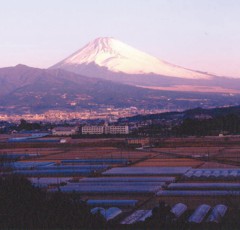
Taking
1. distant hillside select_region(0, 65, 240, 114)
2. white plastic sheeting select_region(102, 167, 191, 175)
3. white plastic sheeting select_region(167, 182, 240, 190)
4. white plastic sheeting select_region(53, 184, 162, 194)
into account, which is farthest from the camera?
distant hillside select_region(0, 65, 240, 114)

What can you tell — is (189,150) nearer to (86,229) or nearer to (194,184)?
(194,184)

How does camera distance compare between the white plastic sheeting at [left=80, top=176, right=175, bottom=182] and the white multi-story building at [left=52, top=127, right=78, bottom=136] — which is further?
the white multi-story building at [left=52, top=127, right=78, bottom=136]

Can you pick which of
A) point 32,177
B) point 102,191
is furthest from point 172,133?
point 102,191

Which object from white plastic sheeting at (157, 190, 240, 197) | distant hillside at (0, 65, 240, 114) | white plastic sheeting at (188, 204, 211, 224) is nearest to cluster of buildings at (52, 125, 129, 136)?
white plastic sheeting at (157, 190, 240, 197)

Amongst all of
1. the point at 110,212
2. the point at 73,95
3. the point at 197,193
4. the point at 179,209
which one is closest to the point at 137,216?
the point at 110,212

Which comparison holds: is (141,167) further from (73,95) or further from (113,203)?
(73,95)

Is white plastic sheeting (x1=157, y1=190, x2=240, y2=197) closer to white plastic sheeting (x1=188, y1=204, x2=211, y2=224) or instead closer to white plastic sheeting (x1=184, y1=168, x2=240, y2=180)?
white plastic sheeting (x1=188, y1=204, x2=211, y2=224)

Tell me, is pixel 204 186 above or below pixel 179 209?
below

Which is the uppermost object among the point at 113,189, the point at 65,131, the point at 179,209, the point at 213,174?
the point at 179,209
